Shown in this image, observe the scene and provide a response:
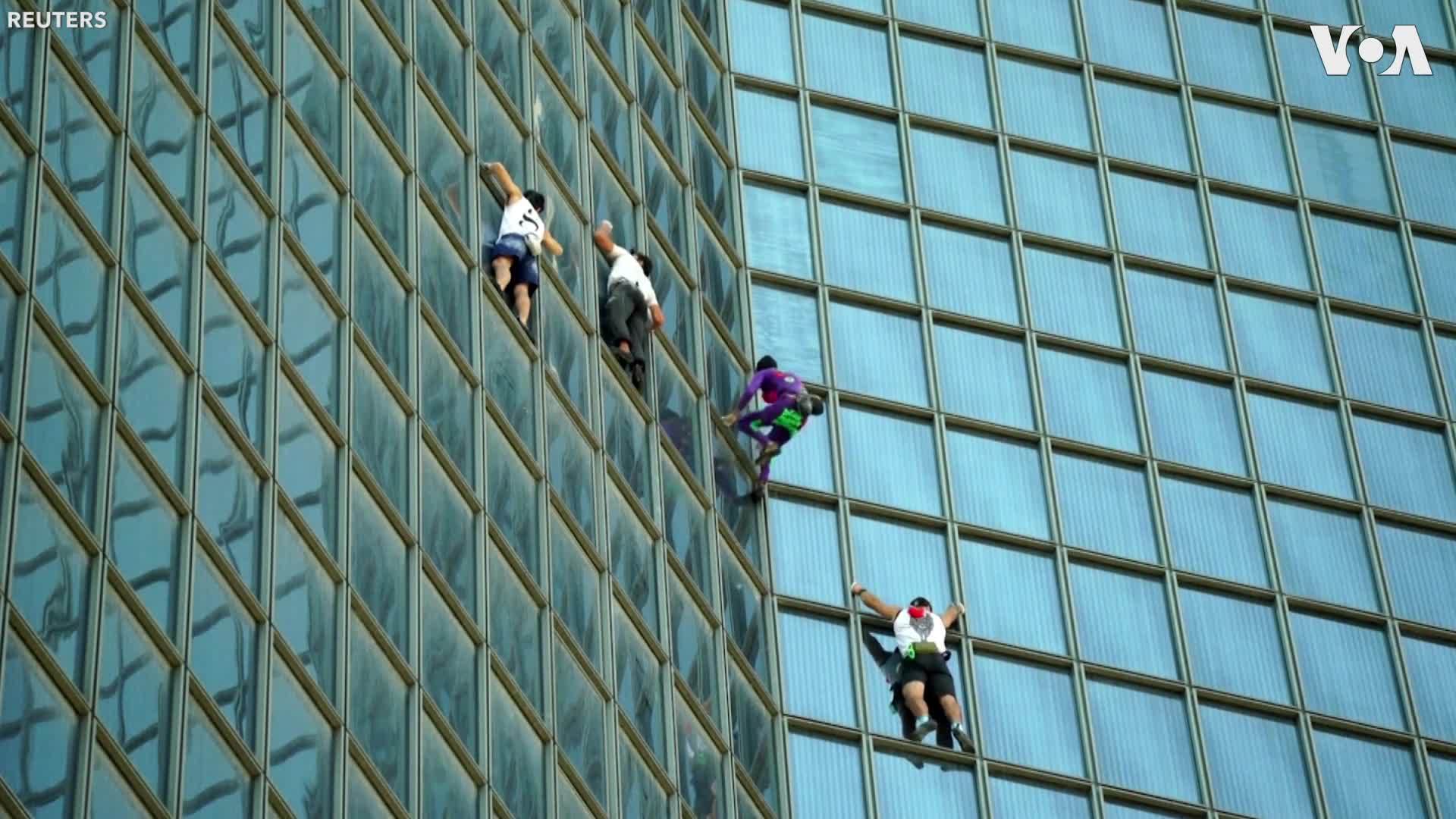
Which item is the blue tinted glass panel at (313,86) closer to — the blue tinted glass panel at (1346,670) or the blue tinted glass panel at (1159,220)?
the blue tinted glass panel at (1346,670)

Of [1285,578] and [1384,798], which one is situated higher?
[1285,578]

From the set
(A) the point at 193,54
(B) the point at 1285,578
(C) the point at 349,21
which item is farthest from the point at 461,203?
(B) the point at 1285,578

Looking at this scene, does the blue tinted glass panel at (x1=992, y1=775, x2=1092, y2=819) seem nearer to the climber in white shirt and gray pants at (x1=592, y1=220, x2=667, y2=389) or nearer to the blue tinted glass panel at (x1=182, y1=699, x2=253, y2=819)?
the climber in white shirt and gray pants at (x1=592, y1=220, x2=667, y2=389)

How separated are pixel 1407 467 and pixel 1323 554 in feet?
7.81

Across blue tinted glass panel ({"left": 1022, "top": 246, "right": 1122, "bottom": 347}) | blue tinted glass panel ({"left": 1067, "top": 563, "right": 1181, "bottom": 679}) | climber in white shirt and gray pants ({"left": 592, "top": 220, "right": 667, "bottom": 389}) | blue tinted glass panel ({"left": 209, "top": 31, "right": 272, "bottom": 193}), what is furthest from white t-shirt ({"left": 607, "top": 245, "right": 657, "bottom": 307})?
blue tinted glass panel ({"left": 1022, "top": 246, "right": 1122, "bottom": 347})

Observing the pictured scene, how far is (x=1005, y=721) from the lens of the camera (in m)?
40.5

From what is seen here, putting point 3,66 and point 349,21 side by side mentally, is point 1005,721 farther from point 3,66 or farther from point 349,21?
point 3,66

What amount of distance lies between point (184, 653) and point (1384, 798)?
2060 cm

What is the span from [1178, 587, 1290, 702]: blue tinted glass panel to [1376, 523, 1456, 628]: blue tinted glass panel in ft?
7.27

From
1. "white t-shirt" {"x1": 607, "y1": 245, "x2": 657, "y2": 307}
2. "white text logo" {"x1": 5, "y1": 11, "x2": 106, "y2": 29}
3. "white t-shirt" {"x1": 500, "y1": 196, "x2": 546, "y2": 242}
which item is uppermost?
"white t-shirt" {"x1": 607, "y1": 245, "x2": 657, "y2": 307}

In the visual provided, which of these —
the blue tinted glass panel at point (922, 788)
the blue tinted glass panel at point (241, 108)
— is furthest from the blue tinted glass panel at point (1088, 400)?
the blue tinted glass panel at point (241, 108)

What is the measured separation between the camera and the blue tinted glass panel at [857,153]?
4503 centimetres

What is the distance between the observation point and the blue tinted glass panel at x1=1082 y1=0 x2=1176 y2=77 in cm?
4872

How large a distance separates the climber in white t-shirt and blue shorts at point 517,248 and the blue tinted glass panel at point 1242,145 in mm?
14611
